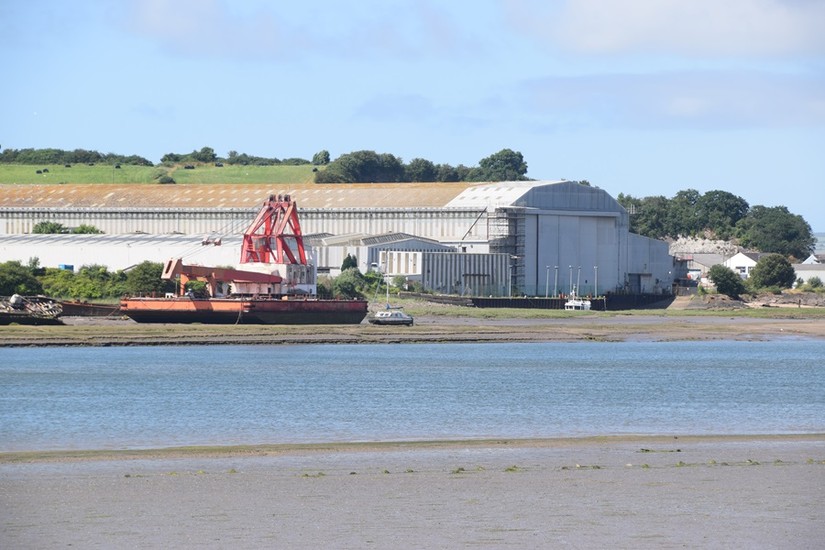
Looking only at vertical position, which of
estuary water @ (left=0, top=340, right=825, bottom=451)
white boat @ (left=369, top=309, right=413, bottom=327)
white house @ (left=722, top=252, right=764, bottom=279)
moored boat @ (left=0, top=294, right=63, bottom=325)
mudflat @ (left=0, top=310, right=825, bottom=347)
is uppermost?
white house @ (left=722, top=252, right=764, bottom=279)

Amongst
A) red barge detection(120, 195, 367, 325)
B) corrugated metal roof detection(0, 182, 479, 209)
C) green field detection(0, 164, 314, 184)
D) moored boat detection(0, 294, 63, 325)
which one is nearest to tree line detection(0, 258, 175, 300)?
red barge detection(120, 195, 367, 325)

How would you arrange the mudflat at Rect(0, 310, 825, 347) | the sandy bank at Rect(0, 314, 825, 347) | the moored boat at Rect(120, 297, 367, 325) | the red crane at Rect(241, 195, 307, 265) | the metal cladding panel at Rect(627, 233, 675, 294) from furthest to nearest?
the metal cladding panel at Rect(627, 233, 675, 294) < the red crane at Rect(241, 195, 307, 265) < the moored boat at Rect(120, 297, 367, 325) < the mudflat at Rect(0, 310, 825, 347) < the sandy bank at Rect(0, 314, 825, 347)

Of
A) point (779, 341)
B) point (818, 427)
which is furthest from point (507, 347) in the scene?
point (818, 427)

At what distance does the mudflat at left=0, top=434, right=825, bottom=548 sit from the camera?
18.1m

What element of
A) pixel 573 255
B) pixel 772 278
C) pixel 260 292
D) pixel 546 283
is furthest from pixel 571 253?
pixel 260 292

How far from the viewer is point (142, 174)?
600ft

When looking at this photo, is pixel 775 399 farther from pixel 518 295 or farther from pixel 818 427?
pixel 518 295

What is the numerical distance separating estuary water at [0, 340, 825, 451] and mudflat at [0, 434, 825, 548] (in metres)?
3.40

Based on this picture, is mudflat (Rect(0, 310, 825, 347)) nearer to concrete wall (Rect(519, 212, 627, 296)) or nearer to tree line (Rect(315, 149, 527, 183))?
concrete wall (Rect(519, 212, 627, 296))

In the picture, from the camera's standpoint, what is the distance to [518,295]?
114m

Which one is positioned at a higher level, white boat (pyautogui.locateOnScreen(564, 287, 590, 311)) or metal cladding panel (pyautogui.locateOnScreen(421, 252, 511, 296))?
metal cladding panel (pyautogui.locateOnScreen(421, 252, 511, 296))

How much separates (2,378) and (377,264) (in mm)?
63898

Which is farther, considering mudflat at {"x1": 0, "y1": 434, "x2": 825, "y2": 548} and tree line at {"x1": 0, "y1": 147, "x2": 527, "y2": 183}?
tree line at {"x1": 0, "y1": 147, "x2": 527, "y2": 183}

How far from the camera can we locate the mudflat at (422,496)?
713 inches
